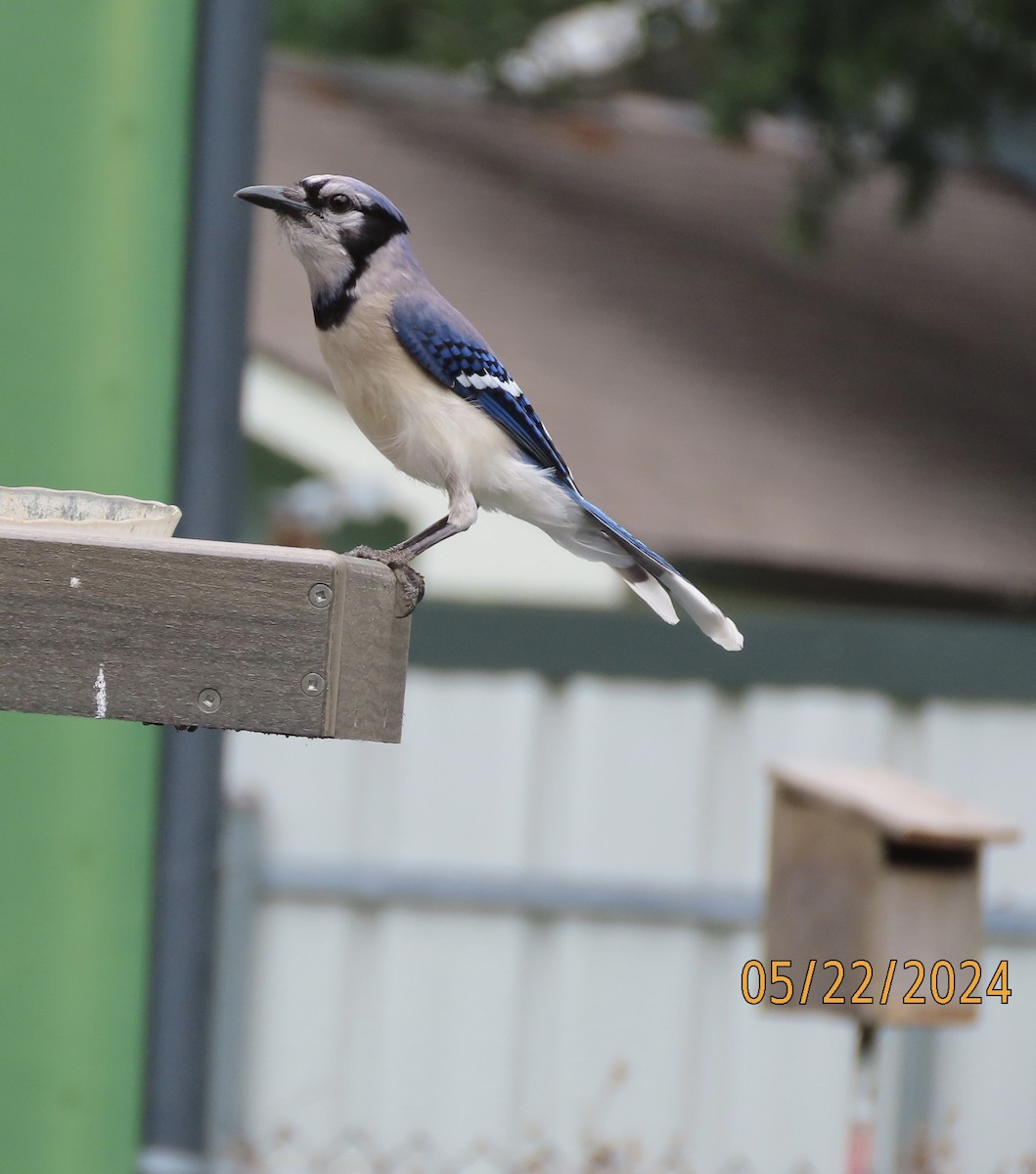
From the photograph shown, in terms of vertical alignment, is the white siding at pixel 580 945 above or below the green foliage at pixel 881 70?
below

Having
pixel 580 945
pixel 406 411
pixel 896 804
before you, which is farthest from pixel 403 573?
pixel 580 945

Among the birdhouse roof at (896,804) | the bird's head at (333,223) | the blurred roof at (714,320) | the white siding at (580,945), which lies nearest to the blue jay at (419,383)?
the bird's head at (333,223)

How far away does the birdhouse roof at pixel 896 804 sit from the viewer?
385cm

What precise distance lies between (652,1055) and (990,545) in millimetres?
2885

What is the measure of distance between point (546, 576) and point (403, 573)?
6738 mm

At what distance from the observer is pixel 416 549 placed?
2.27 m

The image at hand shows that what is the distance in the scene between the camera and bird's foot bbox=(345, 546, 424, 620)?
6.84 feet

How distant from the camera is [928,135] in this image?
294 inches

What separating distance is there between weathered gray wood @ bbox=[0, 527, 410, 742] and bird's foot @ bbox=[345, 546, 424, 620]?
10cm

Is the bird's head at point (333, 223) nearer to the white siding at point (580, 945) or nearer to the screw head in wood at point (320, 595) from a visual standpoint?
the screw head in wood at point (320, 595)

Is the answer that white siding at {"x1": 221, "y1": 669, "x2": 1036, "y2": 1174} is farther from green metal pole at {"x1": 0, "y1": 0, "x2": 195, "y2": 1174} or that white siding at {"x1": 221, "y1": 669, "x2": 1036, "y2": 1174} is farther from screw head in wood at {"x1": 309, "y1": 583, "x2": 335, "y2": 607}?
screw head in wood at {"x1": 309, "y1": 583, "x2": 335, "y2": 607}

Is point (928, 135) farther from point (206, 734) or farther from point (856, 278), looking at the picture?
point (206, 734)

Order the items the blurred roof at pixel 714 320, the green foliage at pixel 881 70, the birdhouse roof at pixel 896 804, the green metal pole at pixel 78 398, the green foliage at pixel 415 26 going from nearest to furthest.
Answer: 1. the green metal pole at pixel 78 398
2. the birdhouse roof at pixel 896 804
3. the green foliage at pixel 881 70
4. the blurred roof at pixel 714 320
5. the green foliage at pixel 415 26
